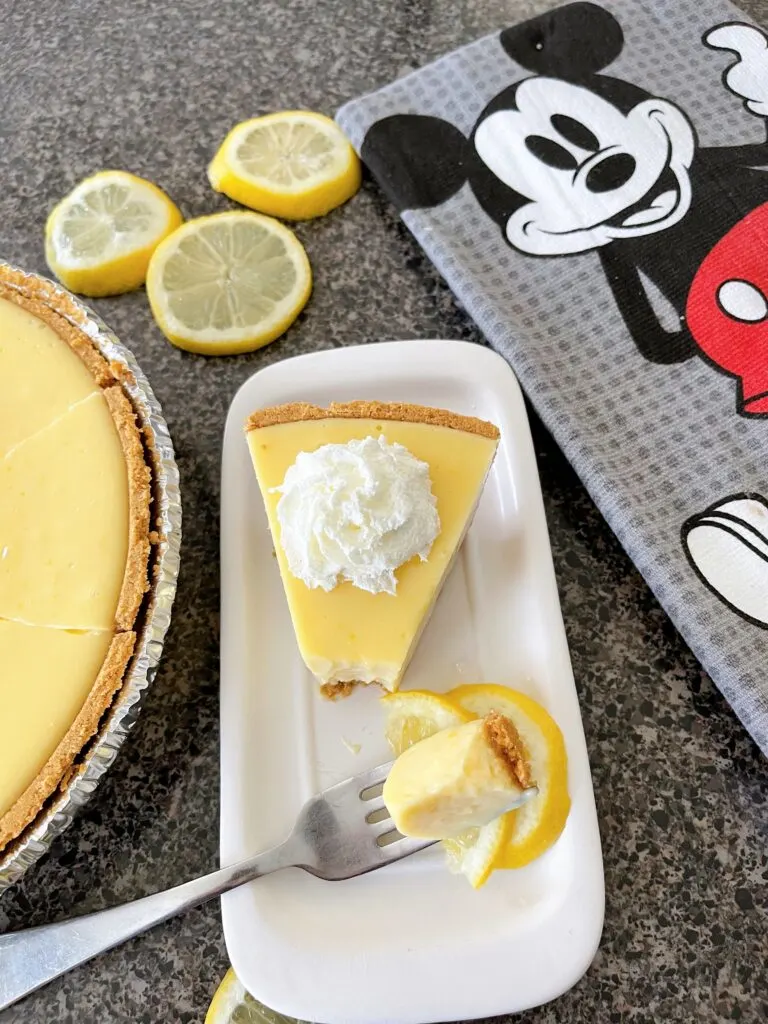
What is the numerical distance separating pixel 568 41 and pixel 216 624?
1.25 metres

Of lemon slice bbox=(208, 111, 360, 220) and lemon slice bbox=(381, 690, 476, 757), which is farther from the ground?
lemon slice bbox=(208, 111, 360, 220)

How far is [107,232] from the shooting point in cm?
146

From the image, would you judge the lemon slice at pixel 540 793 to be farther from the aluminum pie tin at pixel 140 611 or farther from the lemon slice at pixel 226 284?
the lemon slice at pixel 226 284

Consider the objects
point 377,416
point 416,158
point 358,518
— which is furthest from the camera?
Result: point 416,158

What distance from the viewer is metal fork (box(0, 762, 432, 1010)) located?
1016 mm

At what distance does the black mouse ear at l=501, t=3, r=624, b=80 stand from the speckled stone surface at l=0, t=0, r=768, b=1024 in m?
0.18

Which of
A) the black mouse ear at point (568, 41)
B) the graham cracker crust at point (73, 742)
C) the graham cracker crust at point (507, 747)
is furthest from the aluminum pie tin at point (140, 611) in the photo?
the black mouse ear at point (568, 41)

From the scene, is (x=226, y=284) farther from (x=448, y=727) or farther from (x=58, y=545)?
(x=448, y=727)

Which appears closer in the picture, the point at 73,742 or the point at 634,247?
the point at 73,742

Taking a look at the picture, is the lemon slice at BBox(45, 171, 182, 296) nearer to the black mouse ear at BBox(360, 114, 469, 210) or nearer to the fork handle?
the black mouse ear at BBox(360, 114, 469, 210)

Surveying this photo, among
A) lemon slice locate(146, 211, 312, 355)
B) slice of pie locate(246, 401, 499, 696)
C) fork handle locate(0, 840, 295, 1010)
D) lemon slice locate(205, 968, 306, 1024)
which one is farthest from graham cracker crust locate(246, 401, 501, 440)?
lemon slice locate(205, 968, 306, 1024)

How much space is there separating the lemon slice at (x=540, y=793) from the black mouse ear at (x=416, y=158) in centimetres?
91

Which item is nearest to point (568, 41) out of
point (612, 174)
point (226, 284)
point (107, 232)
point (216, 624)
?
point (612, 174)

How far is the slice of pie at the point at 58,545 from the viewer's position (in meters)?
1.00
